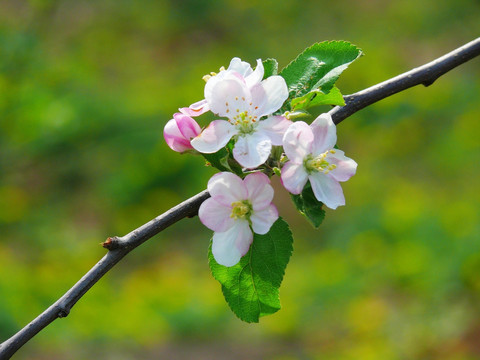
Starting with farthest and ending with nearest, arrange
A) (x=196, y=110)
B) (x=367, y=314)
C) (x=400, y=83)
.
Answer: (x=367, y=314) < (x=400, y=83) < (x=196, y=110)

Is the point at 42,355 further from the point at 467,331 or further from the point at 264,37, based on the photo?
the point at 264,37

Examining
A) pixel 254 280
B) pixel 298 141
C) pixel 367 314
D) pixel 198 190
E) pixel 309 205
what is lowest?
pixel 367 314

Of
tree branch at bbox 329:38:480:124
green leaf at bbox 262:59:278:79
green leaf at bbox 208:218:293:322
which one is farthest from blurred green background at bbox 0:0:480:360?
green leaf at bbox 262:59:278:79

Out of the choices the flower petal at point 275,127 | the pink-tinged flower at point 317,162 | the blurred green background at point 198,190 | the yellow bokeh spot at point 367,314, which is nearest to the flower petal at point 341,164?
the pink-tinged flower at point 317,162

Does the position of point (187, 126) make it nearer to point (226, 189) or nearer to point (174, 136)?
point (174, 136)

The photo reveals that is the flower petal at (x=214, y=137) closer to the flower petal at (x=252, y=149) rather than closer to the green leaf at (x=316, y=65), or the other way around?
the flower petal at (x=252, y=149)

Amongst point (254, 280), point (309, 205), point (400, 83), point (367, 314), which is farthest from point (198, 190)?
point (309, 205)

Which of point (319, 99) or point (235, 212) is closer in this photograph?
point (235, 212)

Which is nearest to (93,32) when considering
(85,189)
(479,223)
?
(85,189)

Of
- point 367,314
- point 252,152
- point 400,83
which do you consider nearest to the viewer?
point 252,152
